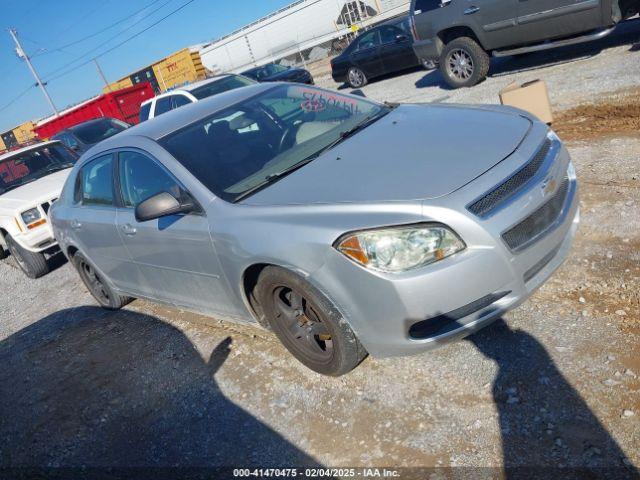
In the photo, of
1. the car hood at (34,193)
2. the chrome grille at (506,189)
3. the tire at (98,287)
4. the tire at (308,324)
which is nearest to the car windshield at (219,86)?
the car hood at (34,193)

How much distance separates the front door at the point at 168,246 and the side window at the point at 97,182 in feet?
0.79

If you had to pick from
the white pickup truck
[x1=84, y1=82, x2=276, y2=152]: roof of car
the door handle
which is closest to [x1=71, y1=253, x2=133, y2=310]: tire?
the door handle

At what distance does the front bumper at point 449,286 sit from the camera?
2.48 meters

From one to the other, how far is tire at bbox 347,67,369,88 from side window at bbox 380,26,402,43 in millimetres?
1099

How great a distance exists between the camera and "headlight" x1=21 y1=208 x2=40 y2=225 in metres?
7.25

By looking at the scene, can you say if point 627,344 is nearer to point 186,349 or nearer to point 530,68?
point 186,349

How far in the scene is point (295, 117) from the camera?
3.95 metres

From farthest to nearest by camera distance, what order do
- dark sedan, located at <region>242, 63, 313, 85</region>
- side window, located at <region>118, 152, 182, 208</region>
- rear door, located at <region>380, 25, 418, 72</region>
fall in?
dark sedan, located at <region>242, 63, 313, 85</region> < rear door, located at <region>380, 25, 418, 72</region> < side window, located at <region>118, 152, 182, 208</region>

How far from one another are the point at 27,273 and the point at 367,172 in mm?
6707

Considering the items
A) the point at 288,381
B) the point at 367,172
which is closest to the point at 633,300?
the point at 367,172

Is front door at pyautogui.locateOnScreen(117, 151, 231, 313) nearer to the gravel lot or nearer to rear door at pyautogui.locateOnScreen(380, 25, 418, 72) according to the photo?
the gravel lot

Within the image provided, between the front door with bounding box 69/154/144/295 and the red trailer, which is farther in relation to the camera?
the red trailer

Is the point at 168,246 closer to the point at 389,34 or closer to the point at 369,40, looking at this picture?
the point at 389,34

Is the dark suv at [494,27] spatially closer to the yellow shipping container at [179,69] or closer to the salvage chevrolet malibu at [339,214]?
the salvage chevrolet malibu at [339,214]
